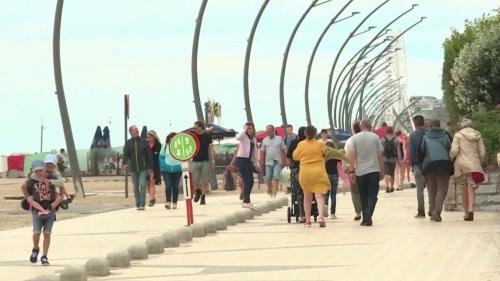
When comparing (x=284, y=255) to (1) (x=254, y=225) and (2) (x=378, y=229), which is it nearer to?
(2) (x=378, y=229)

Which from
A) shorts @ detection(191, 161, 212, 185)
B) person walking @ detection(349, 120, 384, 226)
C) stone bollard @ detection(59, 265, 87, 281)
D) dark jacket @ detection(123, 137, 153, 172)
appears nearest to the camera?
stone bollard @ detection(59, 265, 87, 281)

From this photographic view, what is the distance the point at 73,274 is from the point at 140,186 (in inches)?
607

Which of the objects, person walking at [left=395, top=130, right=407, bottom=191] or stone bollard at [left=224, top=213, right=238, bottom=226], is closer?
stone bollard at [left=224, top=213, right=238, bottom=226]

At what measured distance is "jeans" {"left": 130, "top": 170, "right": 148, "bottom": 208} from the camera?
1134 inches

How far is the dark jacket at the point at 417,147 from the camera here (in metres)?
23.9

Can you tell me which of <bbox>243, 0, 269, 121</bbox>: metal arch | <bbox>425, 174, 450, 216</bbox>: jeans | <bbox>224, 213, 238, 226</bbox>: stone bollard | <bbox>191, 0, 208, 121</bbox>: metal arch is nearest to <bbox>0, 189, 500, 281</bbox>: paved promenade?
<bbox>224, 213, 238, 226</bbox>: stone bollard

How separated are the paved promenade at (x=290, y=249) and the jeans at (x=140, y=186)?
2.60 metres

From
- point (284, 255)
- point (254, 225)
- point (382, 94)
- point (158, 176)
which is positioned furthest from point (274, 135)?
point (382, 94)

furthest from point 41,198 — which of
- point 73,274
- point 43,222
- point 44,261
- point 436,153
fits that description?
point 436,153

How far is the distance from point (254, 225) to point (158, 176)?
26.6 feet

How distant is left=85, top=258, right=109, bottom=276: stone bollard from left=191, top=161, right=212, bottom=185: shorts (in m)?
14.8

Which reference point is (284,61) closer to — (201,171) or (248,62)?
(248,62)

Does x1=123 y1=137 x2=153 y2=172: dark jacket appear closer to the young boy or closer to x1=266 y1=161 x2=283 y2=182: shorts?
x1=266 y1=161 x2=283 y2=182: shorts

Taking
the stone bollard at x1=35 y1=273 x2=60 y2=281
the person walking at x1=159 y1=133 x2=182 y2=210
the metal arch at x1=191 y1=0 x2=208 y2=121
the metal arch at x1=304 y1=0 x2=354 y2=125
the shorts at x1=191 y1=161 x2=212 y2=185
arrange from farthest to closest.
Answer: the metal arch at x1=304 y1=0 x2=354 y2=125 → the metal arch at x1=191 y1=0 x2=208 y2=121 → the shorts at x1=191 y1=161 x2=212 y2=185 → the person walking at x1=159 y1=133 x2=182 y2=210 → the stone bollard at x1=35 y1=273 x2=60 y2=281
